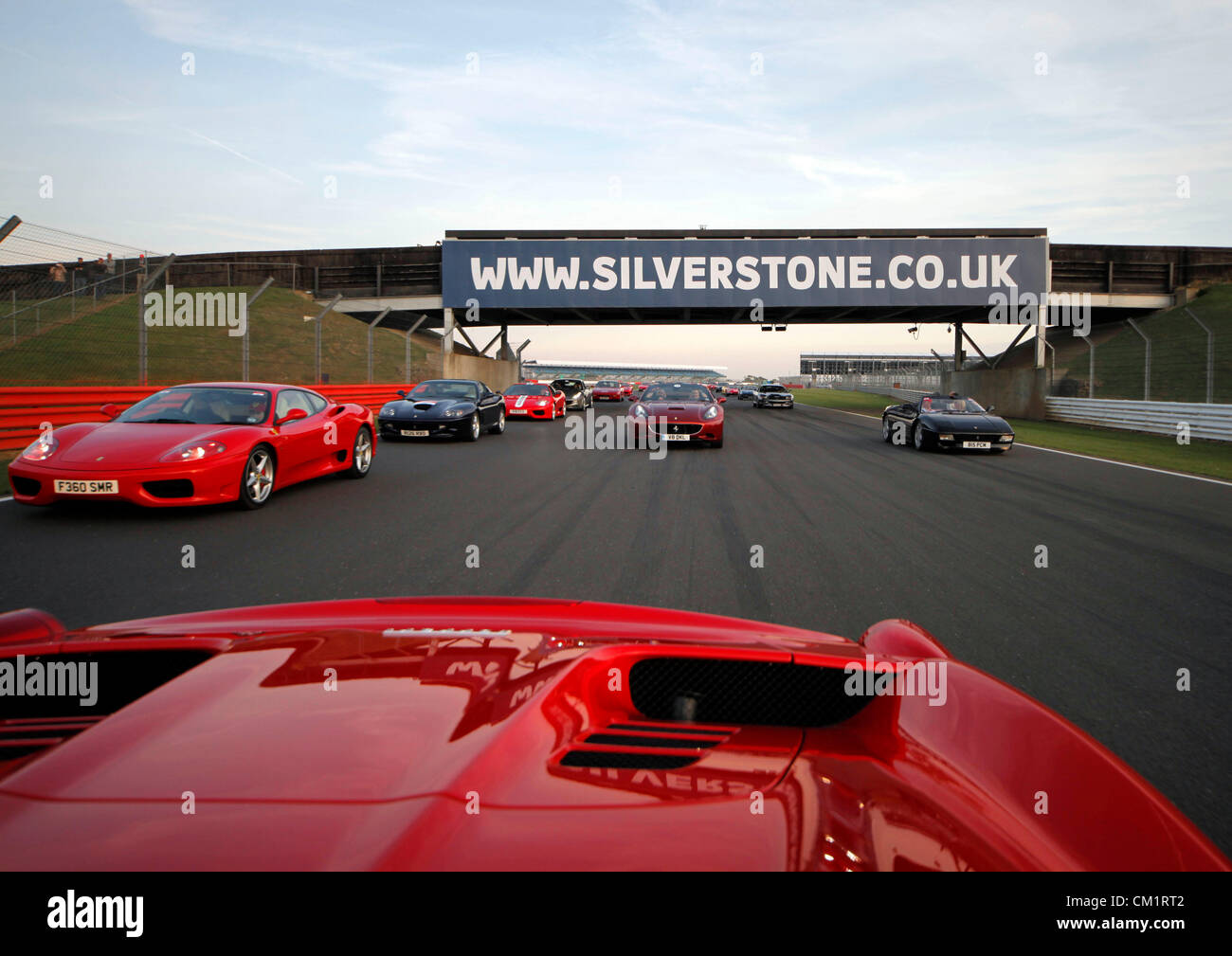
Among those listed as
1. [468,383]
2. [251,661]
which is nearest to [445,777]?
[251,661]

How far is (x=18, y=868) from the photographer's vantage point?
1016 millimetres

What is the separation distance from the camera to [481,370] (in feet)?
129

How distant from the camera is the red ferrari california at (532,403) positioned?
2636 cm

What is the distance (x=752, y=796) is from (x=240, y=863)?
0.74 m

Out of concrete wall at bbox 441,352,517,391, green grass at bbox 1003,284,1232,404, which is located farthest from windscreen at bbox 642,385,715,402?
green grass at bbox 1003,284,1232,404

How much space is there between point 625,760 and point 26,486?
759 cm

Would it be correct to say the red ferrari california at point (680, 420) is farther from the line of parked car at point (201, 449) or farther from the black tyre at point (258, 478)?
the black tyre at point (258, 478)

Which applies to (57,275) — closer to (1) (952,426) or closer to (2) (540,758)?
(1) (952,426)

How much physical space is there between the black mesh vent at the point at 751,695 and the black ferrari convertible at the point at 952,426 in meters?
14.5

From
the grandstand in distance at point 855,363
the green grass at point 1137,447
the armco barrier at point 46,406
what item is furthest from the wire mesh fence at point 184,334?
the grandstand in distance at point 855,363

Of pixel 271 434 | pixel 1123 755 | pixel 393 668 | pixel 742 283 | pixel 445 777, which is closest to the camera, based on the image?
pixel 445 777

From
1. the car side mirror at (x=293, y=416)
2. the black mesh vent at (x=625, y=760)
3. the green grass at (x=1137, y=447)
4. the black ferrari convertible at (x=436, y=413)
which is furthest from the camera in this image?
the black ferrari convertible at (x=436, y=413)

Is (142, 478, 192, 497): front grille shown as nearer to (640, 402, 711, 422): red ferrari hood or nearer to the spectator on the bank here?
(640, 402, 711, 422): red ferrari hood
